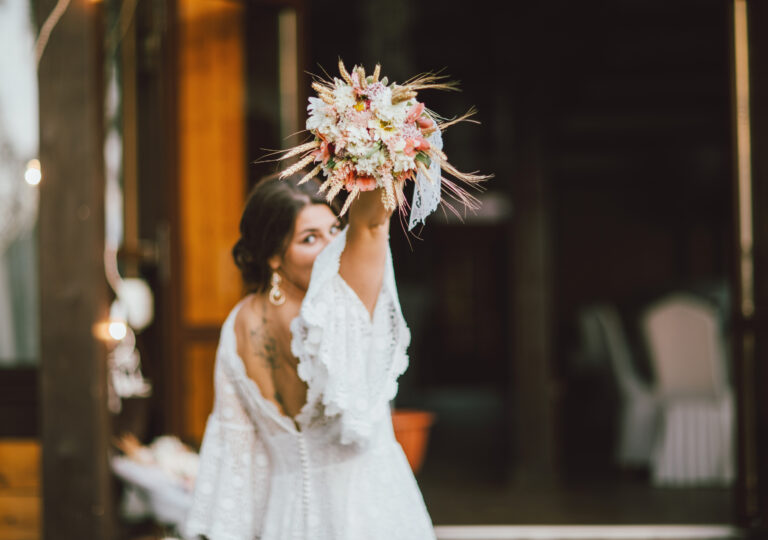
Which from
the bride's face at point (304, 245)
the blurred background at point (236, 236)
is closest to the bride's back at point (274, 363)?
the bride's face at point (304, 245)

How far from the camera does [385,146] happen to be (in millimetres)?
1665

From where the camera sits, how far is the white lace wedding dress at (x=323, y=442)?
72.7 inches

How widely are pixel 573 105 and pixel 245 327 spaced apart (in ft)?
28.8

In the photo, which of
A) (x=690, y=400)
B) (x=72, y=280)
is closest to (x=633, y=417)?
(x=690, y=400)

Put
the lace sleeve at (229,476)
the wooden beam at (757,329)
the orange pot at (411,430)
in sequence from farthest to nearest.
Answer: the wooden beam at (757,329) → the orange pot at (411,430) → the lace sleeve at (229,476)

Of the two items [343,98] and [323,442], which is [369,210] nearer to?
[343,98]

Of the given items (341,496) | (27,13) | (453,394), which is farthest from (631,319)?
(341,496)

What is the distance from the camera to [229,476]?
2.04m

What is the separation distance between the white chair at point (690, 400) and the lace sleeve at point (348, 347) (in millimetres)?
4970

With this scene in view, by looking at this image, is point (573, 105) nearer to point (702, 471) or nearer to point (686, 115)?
point (686, 115)

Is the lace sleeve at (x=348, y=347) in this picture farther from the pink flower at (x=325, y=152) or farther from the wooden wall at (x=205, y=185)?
the wooden wall at (x=205, y=185)

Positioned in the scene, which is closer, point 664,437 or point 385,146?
point 385,146

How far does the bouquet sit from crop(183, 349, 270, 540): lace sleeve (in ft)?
1.98

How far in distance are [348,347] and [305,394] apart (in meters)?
0.24
